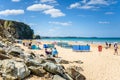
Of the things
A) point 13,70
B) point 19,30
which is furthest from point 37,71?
point 19,30

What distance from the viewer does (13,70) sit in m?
11.4

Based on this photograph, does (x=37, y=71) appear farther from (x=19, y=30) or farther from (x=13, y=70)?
(x=19, y=30)

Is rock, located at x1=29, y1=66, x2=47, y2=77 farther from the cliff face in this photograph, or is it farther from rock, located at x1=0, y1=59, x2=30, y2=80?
the cliff face

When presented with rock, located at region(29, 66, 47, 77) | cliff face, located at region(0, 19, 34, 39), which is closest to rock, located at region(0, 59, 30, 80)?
rock, located at region(29, 66, 47, 77)

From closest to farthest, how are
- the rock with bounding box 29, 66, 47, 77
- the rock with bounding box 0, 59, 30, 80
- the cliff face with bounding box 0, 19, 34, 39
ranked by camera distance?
the rock with bounding box 0, 59, 30, 80 → the rock with bounding box 29, 66, 47, 77 → the cliff face with bounding box 0, 19, 34, 39

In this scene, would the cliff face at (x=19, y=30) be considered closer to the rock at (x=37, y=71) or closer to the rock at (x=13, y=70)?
the rock at (x=37, y=71)

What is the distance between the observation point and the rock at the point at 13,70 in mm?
11250

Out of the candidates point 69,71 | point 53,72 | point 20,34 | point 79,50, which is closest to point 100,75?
point 69,71

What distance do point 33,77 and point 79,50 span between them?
82.1 ft

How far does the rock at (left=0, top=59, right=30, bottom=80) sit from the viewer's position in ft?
36.9

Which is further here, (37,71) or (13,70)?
(37,71)

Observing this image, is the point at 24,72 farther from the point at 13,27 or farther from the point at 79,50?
the point at 13,27

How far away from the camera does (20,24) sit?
15175cm

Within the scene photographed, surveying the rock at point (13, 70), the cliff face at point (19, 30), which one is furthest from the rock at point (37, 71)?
the cliff face at point (19, 30)
